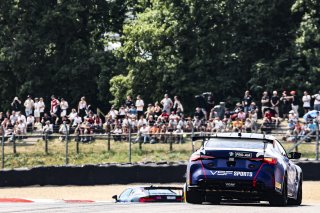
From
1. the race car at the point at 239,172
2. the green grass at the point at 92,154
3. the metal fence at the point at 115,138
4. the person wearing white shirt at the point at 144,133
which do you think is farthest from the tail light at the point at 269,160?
the person wearing white shirt at the point at 144,133

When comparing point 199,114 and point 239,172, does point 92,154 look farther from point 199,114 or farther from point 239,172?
point 239,172

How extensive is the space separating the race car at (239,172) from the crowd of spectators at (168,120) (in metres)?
17.2

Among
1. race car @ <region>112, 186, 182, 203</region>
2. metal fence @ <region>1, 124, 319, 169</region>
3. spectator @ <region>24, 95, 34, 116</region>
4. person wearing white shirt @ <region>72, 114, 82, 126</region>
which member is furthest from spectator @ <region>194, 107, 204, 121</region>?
race car @ <region>112, 186, 182, 203</region>

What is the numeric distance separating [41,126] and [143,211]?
25908 mm

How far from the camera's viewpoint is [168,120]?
37.3m

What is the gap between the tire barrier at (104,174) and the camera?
3039cm

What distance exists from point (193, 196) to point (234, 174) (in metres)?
0.91

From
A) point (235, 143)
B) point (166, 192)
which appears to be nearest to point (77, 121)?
point (166, 192)

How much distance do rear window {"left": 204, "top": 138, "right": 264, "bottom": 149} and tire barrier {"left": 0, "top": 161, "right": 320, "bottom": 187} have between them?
42.4ft

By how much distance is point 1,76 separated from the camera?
5356 cm

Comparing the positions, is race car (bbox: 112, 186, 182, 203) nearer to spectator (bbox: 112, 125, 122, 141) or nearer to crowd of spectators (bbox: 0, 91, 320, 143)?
crowd of spectators (bbox: 0, 91, 320, 143)

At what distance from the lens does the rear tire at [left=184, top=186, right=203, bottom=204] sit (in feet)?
56.9

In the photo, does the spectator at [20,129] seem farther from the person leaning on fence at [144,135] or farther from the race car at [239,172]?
the race car at [239,172]

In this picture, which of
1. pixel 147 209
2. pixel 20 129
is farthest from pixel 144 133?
pixel 147 209
